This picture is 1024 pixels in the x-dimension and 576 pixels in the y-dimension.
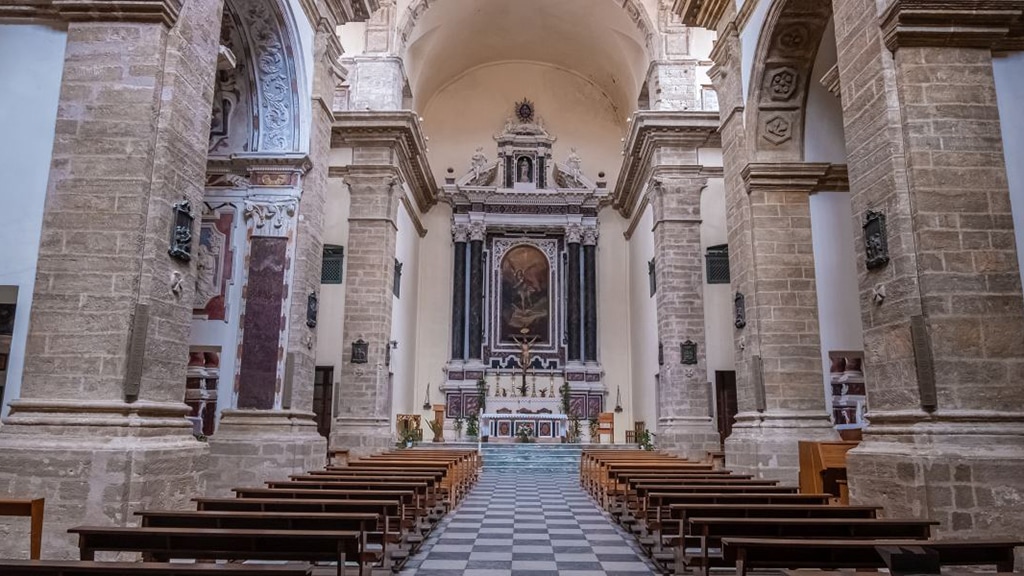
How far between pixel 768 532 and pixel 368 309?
38.9 ft

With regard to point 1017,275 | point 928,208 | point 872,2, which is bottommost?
point 1017,275

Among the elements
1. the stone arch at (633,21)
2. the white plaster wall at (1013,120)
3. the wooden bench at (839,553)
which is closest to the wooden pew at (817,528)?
the wooden bench at (839,553)

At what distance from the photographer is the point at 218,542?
11.8ft

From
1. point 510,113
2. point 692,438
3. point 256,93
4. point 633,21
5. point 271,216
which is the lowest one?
point 692,438

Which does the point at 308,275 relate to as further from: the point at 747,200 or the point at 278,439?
the point at 747,200

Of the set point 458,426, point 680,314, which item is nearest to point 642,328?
point 680,314

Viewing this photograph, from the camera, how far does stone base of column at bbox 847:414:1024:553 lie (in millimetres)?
4809

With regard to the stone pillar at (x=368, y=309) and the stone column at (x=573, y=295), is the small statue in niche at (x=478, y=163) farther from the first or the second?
the stone pillar at (x=368, y=309)

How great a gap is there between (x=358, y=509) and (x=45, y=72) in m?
4.59

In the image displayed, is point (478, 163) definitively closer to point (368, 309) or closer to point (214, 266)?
point (368, 309)

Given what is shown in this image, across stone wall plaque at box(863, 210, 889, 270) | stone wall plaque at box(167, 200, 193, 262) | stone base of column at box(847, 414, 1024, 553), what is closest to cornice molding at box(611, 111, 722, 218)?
stone wall plaque at box(863, 210, 889, 270)

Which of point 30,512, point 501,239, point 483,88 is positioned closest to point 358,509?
point 30,512

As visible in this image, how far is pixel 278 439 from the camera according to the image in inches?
340

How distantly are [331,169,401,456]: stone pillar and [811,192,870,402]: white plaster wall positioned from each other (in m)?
8.95
